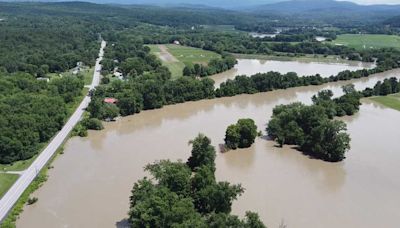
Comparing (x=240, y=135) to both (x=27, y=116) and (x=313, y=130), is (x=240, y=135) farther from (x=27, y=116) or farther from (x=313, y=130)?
(x=27, y=116)

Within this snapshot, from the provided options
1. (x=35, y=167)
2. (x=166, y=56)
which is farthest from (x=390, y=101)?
(x=166, y=56)

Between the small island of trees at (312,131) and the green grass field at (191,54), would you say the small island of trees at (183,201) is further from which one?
the green grass field at (191,54)

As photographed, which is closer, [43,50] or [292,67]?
[43,50]

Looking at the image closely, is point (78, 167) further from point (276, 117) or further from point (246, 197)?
point (276, 117)

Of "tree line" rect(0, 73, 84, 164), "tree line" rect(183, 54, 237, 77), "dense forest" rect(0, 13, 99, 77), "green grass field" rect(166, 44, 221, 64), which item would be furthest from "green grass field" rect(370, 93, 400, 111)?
"dense forest" rect(0, 13, 99, 77)

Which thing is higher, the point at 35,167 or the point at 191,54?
the point at 35,167

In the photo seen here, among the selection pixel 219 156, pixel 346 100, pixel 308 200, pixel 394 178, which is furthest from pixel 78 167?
pixel 346 100
